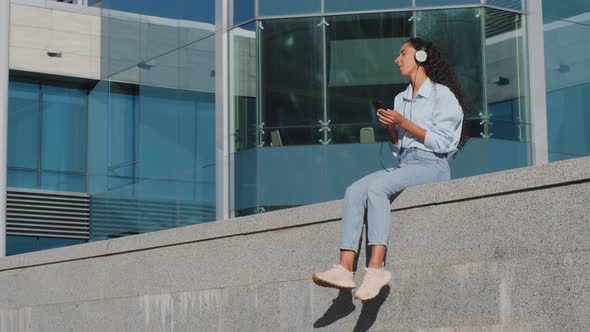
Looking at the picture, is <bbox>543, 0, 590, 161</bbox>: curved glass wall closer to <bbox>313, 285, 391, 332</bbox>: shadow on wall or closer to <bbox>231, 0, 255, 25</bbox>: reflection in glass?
<bbox>231, 0, 255, 25</bbox>: reflection in glass

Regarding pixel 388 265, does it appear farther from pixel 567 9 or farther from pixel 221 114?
pixel 221 114

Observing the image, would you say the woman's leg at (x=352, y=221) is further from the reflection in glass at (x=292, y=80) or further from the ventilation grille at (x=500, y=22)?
the ventilation grille at (x=500, y=22)

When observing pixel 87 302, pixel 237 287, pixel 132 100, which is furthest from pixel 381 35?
pixel 237 287

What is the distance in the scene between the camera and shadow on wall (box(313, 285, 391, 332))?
25.6ft

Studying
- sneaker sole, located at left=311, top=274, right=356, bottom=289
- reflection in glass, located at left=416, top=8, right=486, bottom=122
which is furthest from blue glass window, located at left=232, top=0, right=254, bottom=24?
sneaker sole, located at left=311, top=274, right=356, bottom=289

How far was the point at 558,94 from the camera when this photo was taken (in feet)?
57.3

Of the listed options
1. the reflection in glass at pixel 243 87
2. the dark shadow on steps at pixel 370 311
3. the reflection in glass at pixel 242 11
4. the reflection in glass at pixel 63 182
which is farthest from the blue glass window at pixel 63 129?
the dark shadow on steps at pixel 370 311

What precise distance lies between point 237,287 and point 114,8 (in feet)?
43.8

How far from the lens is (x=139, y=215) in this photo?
20.3 m

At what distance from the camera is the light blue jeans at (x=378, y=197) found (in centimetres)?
748

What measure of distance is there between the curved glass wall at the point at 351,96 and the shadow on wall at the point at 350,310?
28.3 ft

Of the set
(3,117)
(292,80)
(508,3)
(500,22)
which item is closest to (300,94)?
(292,80)

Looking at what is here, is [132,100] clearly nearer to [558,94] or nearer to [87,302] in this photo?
[558,94]

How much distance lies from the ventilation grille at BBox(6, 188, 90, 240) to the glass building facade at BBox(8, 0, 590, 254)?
6.88 ft
